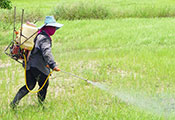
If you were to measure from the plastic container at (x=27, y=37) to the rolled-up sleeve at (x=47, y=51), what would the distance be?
15cm

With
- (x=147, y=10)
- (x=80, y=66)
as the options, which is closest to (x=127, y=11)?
(x=147, y=10)

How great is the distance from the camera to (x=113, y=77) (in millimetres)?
6238

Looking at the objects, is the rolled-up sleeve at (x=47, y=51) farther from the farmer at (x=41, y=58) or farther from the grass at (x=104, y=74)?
the grass at (x=104, y=74)

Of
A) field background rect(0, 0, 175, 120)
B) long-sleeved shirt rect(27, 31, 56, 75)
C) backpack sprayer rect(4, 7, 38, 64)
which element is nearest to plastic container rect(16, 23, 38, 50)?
backpack sprayer rect(4, 7, 38, 64)

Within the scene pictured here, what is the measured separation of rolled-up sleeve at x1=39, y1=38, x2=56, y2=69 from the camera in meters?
4.09

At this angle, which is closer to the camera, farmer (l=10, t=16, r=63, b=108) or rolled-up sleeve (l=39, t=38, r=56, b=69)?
rolled-up sleeve (l=39, t=38, r=56, b=69)

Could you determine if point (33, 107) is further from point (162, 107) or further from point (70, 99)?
point (162, 107)

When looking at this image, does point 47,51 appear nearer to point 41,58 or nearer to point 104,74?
point 41,58

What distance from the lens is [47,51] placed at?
4.12 meters

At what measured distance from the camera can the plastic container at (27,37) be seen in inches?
162

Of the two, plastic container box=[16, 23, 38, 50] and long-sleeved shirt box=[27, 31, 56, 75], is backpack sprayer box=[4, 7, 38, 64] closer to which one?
plastic container box=[16, 23, 38, 50]

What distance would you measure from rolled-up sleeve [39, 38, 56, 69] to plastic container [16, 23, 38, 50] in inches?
5.8

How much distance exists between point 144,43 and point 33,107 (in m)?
5.90

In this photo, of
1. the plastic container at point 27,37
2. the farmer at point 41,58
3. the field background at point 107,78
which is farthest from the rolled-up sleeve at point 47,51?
the field background at point 107,78
